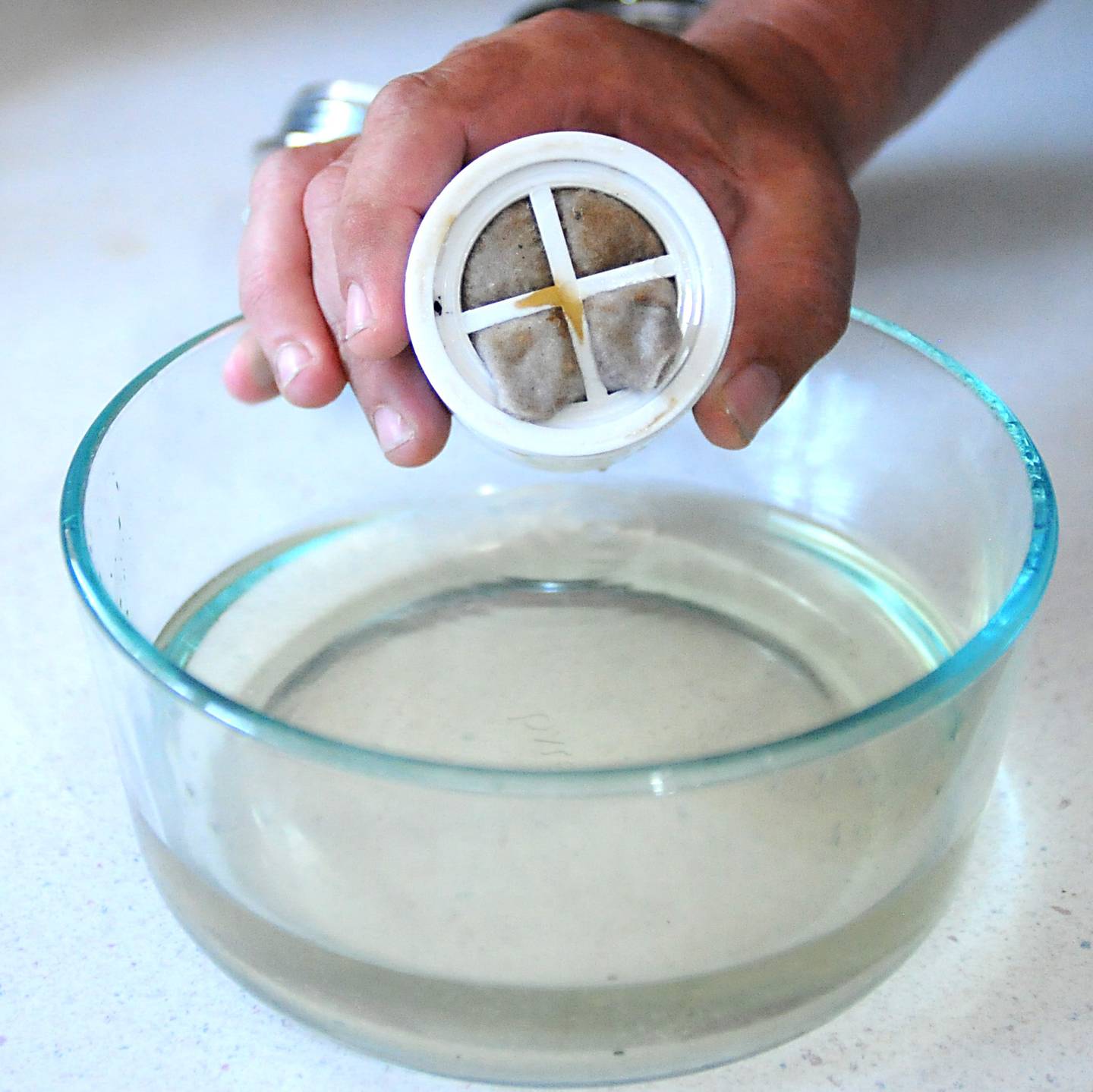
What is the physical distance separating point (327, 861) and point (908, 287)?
1.97ft

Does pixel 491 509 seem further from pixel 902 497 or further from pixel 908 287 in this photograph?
pixel 908 287

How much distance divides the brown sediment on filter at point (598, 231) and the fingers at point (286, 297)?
17 cm

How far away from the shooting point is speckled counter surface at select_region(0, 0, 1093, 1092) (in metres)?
0.48


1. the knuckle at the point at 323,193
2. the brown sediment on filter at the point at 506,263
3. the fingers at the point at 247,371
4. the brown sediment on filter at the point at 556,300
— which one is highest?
the brown sediment on filter at the point at 506,263

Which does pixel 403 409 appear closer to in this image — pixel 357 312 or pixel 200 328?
pixel 357 312

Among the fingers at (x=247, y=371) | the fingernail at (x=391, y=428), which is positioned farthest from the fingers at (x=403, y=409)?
the fingers at (x=247, y=371)

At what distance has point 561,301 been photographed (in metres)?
0.48

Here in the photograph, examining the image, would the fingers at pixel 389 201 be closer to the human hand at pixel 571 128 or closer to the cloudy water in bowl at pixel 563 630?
the human hand at pixel 571 128

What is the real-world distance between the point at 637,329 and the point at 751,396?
0.34ft

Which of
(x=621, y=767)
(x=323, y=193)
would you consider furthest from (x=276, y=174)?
(x=621, y=767)

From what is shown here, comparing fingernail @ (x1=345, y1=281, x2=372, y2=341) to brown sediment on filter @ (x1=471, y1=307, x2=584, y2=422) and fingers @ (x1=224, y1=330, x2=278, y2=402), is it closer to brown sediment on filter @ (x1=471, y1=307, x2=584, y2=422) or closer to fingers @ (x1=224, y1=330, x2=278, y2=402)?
brown sediment on filter @ (x1=471, y1=307, x2=584, y2=422)

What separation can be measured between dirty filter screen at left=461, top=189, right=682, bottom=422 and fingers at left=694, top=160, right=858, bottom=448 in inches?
3.5

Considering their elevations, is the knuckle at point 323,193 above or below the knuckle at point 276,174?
above

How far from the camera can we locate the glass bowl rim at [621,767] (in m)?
0.38
